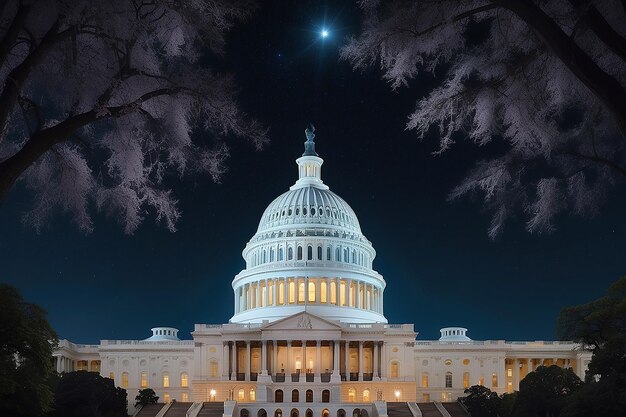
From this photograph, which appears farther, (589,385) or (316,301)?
(316,301)

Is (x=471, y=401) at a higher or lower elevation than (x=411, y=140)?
lower

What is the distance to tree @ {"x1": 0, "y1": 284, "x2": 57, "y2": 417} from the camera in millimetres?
51750

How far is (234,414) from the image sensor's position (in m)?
102

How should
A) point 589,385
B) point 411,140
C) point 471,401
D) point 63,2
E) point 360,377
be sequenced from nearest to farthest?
point 63,2, point 589,385, point 471,401, point 411,140, point 360,377

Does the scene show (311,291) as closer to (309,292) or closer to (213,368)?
(309,292)

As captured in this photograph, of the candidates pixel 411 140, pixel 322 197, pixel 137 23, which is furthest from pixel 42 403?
pixel 322 197

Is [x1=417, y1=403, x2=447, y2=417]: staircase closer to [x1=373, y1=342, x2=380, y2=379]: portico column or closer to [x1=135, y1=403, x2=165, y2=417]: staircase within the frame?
[x1=373, y1=342, x2=380, y2=379]: portico column

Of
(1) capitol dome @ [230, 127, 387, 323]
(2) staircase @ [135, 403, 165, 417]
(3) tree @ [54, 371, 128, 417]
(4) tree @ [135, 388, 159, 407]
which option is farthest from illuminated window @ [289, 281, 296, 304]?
(3) tree @ [54, 371, 128, 417]

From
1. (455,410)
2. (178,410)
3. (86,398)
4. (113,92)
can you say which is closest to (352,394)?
(455,410)

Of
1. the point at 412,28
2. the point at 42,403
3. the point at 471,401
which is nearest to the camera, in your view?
the point at 412,28

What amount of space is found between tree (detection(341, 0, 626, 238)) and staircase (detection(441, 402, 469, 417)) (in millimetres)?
87244

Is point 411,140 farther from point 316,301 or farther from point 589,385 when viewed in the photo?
point 589,385

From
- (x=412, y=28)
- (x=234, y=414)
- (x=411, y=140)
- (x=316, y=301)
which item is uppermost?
(x=411, y=140)

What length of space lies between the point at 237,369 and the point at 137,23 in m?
112
